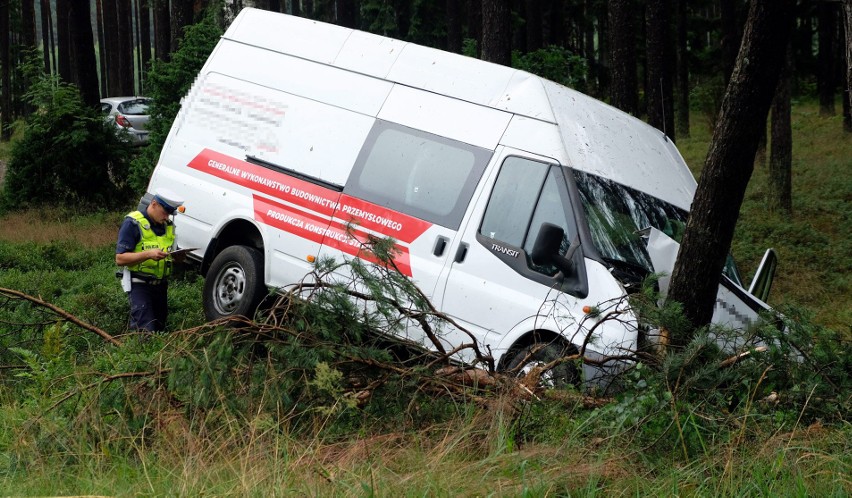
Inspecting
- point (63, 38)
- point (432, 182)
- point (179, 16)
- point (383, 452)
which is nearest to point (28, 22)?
point (63, 38)

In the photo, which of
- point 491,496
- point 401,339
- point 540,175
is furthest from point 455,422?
point 540,175

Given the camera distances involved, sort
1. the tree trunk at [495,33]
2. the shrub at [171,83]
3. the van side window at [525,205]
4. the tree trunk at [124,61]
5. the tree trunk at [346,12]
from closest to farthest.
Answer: the van side window at [525,205]
the shrub at [171,83]
the tree trunk at [495,33]
the tree trunk at [346,12]
the tree trunk at [124,61]

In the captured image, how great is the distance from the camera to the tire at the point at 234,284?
8.69 meters

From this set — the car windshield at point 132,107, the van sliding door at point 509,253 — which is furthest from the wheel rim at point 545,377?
the car windshield at point 132,107

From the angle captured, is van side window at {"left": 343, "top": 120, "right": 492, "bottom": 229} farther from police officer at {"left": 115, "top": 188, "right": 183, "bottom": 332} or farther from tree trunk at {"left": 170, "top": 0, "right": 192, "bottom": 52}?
tree trunk at {"left": 170, "top": 0, "right": 192, "bottom": 52}

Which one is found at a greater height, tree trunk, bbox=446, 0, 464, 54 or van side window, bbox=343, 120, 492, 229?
tree trunk, bbox=446, 0, 464, 54

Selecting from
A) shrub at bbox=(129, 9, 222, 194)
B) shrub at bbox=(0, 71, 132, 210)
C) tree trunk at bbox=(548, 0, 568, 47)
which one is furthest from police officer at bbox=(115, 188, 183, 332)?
tree trunk at bbox=(548, 0, 568, 47)

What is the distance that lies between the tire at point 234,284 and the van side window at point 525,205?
7.35 ft

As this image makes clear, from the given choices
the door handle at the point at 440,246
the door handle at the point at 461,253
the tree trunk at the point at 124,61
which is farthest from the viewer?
the tree trunk at the point at 124,61

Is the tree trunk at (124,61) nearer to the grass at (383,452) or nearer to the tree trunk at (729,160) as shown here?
the grass at (383,452)

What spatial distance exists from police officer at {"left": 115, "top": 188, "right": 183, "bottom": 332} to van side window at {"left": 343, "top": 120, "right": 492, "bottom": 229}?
1572mm

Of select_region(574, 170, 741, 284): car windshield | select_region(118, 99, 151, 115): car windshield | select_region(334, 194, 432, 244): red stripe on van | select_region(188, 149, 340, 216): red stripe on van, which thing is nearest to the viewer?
select_region(574, 170, 741, 284): car windshield

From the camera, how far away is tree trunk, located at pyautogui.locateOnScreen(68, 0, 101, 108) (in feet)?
65.2

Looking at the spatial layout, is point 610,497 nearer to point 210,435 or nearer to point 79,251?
point 210,435
